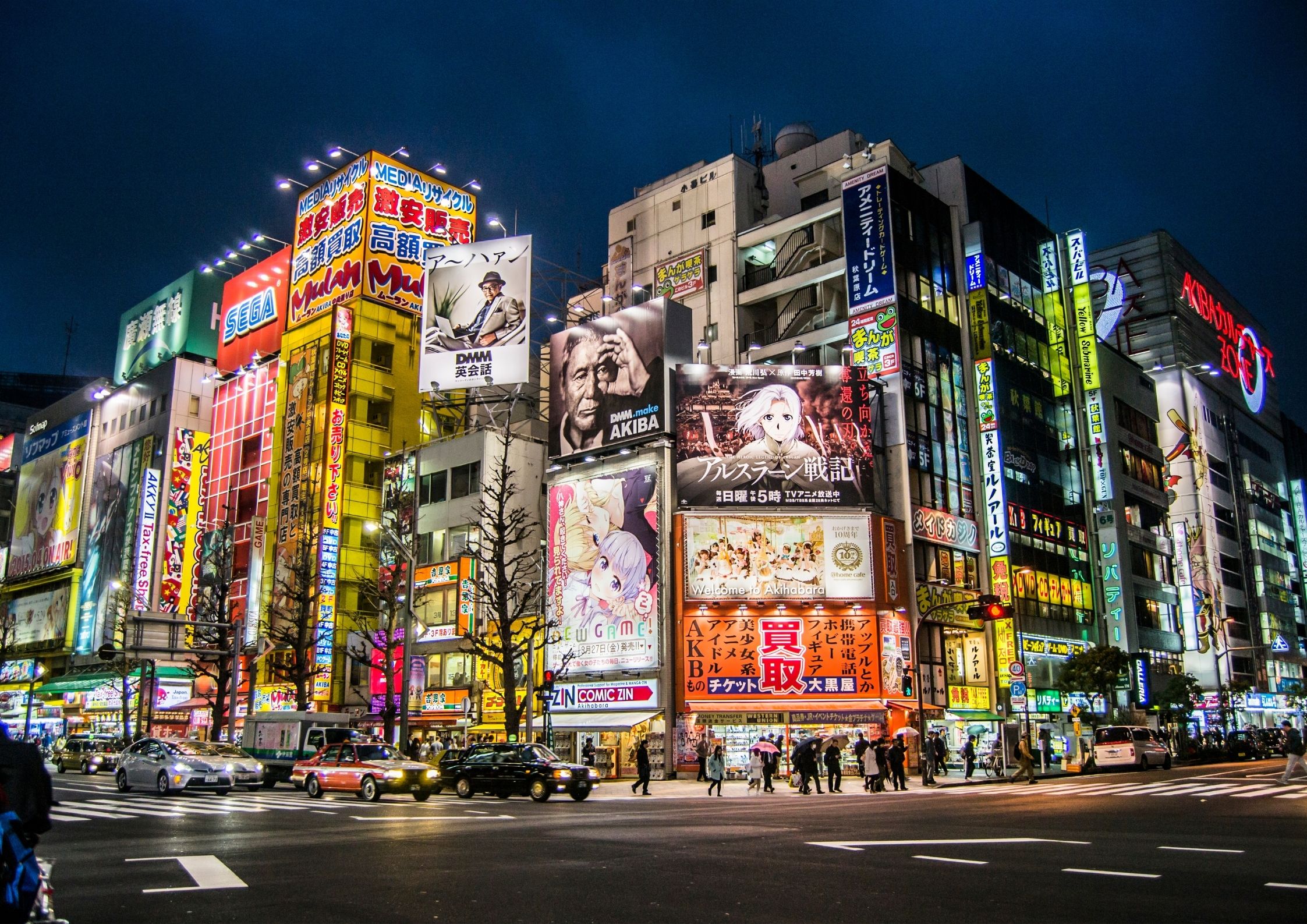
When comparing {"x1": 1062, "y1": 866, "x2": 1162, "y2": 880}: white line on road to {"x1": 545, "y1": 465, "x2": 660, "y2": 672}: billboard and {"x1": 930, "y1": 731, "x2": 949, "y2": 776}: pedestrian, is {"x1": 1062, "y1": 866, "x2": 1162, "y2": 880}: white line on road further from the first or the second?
{"x1": 545, "y1": 465, "x2": 660, "y2": 672}: billboard

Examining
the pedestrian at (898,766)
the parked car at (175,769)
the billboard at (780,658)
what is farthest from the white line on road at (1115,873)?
the billboard at (780,658)

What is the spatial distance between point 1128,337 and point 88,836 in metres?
97.1

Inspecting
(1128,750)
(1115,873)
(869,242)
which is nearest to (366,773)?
(1115,873)

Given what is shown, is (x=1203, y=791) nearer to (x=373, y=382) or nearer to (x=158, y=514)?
(x=373, y=382)

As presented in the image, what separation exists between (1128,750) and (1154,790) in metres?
16.6

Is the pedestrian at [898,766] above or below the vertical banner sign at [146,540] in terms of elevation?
below

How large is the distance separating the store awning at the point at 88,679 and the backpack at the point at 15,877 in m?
62.3

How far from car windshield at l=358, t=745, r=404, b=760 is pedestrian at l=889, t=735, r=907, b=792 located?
1510 cm

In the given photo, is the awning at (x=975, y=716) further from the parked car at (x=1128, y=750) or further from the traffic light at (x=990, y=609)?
the traffic light at (x=990, y=609)

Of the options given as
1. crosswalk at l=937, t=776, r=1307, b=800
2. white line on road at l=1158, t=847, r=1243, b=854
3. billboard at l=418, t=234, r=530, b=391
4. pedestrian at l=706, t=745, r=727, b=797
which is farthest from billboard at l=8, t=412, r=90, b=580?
white line on road at l=1158, t=847, r=1243, b=854

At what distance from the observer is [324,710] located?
5528 cm

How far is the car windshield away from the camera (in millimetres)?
27562

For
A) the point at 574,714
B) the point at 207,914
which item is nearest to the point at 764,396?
the point at 574,714

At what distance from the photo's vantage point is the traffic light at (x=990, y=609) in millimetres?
36188
